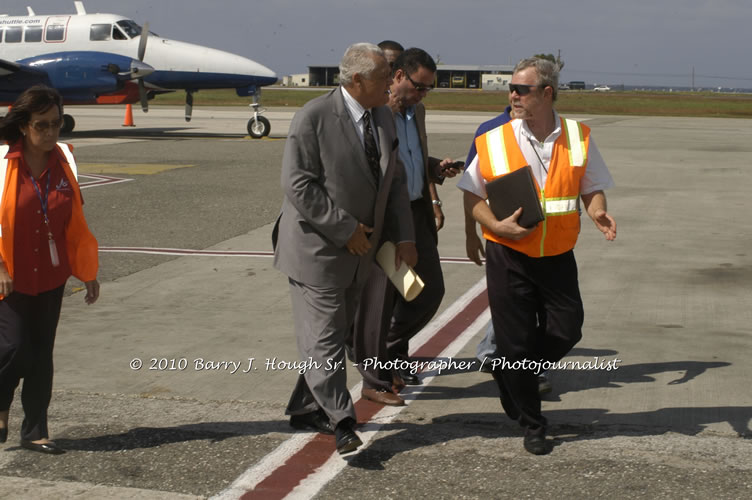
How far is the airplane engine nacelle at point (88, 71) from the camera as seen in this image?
26.1 meters

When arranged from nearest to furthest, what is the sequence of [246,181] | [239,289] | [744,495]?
[744,495] → [239,289] → [246,181]

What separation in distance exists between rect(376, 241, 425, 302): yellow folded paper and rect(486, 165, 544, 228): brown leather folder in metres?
0.51

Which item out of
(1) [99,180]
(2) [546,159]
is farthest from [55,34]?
(2) [546,159]

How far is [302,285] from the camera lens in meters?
4.42

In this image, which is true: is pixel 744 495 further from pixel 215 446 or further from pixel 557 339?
pixel 215 446

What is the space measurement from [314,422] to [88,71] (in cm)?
2348

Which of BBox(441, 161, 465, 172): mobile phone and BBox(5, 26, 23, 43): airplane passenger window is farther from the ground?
BBox(5, 26, 23, 43): airplane passenger window

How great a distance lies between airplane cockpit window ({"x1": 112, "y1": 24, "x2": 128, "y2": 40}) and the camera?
88.9ft

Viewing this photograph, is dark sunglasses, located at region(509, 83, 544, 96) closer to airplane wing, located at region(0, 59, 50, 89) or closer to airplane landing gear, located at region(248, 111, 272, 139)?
airplane landing gear, located at region(248, 111, 272, 139)

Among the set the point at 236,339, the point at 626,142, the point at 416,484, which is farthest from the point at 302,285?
the point at 626,142

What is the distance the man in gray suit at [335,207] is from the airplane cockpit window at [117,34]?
24.3 metres

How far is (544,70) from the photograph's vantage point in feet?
14.7

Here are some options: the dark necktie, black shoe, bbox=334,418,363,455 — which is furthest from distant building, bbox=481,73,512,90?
black shoe, bbox=334,418,363,455

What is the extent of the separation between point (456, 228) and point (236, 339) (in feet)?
18.0
